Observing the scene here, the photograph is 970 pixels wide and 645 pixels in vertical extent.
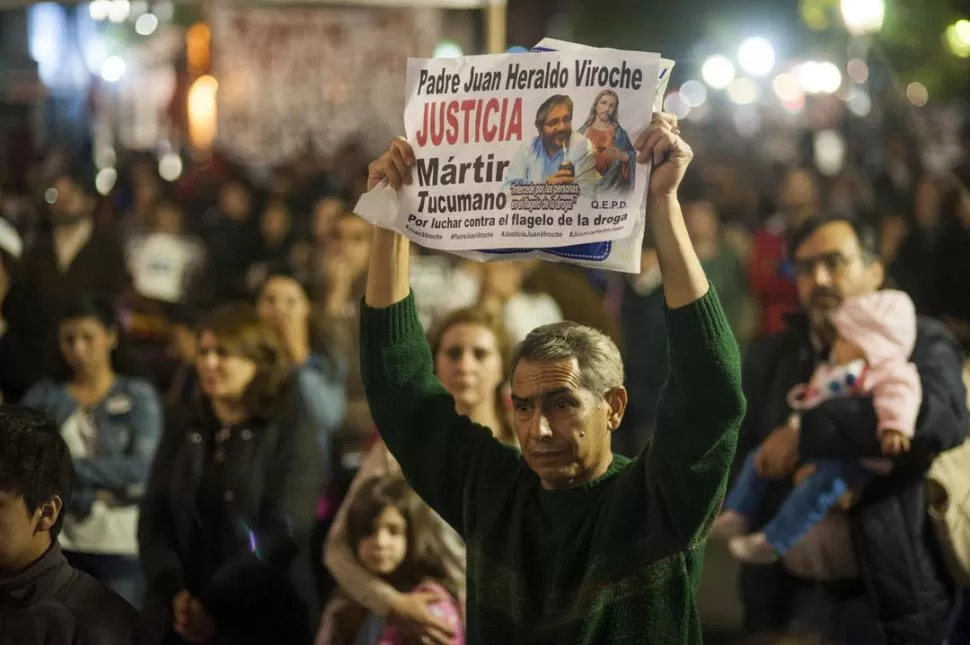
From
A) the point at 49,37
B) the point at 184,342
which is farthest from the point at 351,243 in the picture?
the point at 49,37

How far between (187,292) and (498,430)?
4.48m

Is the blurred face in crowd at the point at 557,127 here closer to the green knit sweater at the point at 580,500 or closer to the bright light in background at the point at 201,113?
the green knit sweater at the point at 580,500

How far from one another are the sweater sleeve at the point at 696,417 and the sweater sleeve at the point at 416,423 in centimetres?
50

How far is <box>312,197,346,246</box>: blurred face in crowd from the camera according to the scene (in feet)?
30.5

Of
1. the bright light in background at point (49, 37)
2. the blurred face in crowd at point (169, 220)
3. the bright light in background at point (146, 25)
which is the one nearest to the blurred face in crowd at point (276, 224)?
the blurred face in crowd at point (169, 220)

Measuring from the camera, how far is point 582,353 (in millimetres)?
3322

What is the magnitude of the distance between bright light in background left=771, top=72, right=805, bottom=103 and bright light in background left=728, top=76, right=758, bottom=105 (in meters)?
1.00

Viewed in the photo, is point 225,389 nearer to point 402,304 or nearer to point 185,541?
point 185,541

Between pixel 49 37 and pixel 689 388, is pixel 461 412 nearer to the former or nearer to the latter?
pixel 689 388

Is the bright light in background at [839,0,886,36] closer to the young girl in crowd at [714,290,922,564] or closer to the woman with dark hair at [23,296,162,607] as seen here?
the young girl in crowd at [714,290,922,564]

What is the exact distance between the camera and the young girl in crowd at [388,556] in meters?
4.74

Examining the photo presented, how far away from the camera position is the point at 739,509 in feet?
17.2

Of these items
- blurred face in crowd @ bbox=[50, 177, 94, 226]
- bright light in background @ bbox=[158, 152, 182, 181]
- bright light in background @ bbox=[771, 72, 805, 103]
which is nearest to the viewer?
blurred face in crowd @ bbox=[50, 177, 94, 226]

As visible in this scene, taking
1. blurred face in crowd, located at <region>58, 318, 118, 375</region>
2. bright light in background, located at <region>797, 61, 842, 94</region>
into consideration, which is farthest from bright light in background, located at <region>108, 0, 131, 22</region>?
blurred face in crowd, located at <region>58, 318, 118, 375</region>
